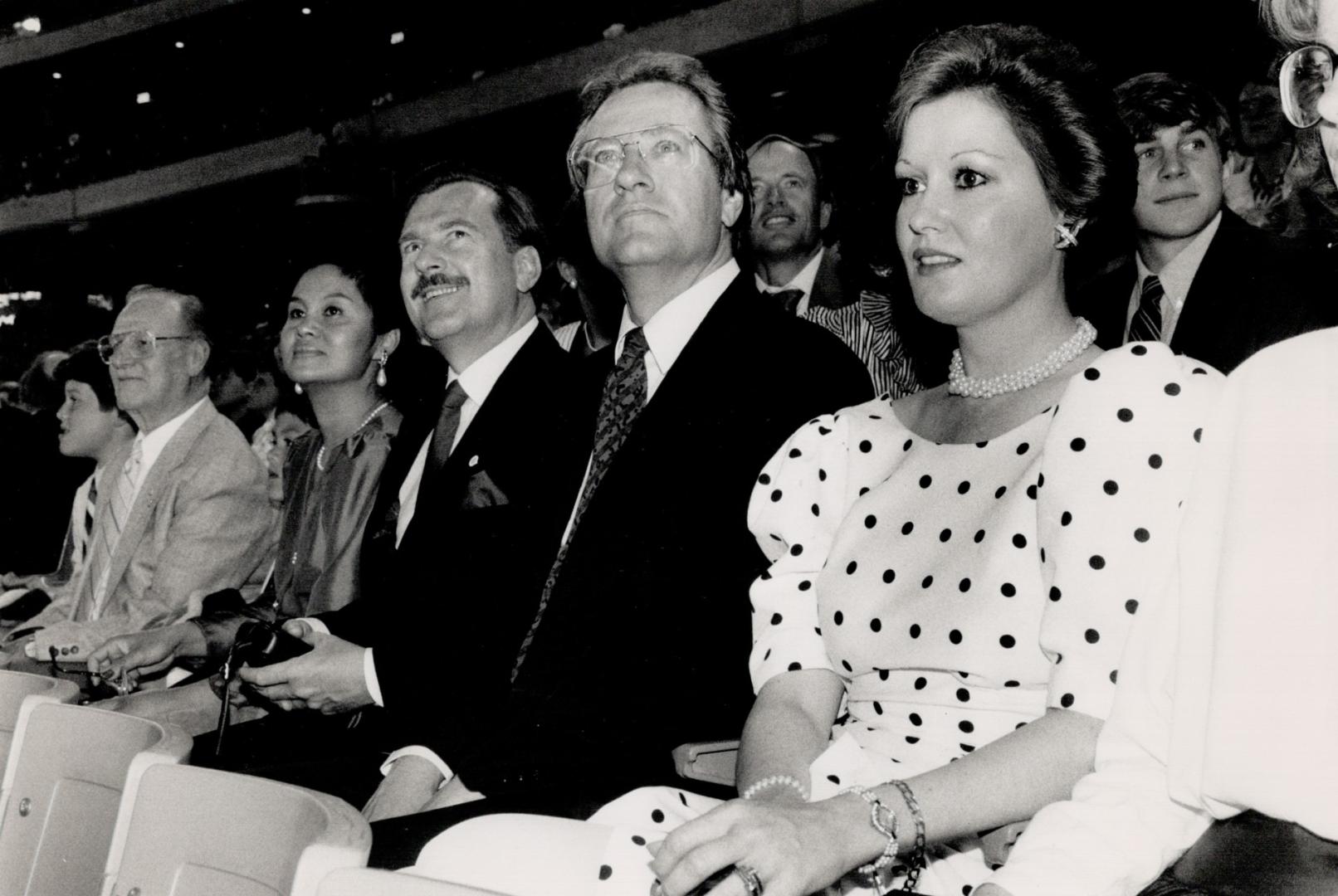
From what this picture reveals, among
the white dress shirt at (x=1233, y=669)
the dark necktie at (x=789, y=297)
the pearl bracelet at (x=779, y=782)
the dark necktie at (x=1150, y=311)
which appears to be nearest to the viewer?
the white dress shirt at (x=1233, y=669)

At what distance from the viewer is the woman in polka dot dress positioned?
125 cm

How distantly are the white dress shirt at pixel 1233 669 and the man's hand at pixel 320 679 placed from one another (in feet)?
4.96

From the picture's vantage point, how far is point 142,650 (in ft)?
9.51

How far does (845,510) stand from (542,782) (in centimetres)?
58

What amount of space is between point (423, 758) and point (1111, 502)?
1.28 m

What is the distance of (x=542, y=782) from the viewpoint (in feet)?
5.98

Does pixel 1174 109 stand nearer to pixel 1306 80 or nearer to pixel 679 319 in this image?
pixel 679 319

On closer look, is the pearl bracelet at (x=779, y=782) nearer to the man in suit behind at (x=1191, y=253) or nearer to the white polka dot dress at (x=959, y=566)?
the white polka dot dress at (x=959, y=566)

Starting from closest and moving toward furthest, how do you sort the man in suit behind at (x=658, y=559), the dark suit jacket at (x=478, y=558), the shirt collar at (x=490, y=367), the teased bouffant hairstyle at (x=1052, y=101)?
1. the teased bouffant hairstyle at (x=1052, y=101)
2. the man in suit behind at (x=658, y=559)
3. the dark suit jacket at (x=478, y=558)
4. the shirt collar at (x=490, y=367)

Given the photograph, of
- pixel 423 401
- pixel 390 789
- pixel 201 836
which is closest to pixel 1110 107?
pixel 201 836

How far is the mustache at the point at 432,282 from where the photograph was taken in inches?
108

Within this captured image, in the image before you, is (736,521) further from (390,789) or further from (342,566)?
(342,566)

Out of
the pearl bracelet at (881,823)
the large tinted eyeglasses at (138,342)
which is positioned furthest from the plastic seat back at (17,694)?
the large tinted eyeglasses at (138,342)

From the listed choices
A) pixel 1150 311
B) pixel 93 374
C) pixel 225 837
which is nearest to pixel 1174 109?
pixel 1150 311
